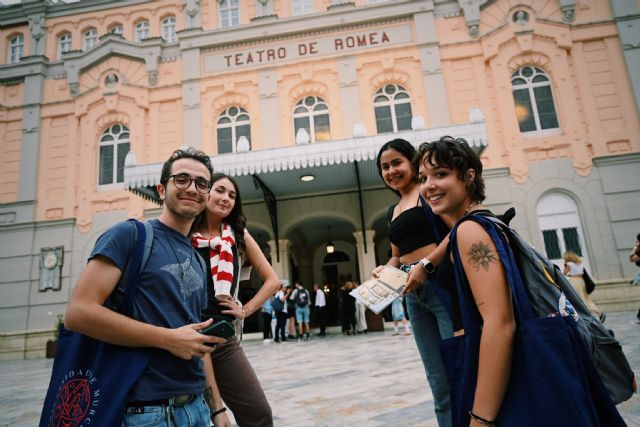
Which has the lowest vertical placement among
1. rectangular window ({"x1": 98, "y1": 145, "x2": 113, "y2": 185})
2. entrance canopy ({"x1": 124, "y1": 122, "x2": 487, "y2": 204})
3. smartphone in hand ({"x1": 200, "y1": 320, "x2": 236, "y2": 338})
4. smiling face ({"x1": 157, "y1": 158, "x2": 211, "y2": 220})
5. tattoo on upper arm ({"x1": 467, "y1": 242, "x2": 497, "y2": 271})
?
smartphone in hand ({"x1": 200, "y1": 320, "x2": 236, "y2": 338})

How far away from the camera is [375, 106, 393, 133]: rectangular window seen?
1464 cm

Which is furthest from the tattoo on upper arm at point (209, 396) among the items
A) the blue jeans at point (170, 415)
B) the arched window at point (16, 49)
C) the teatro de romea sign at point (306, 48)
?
the arched window at point (16, 49)

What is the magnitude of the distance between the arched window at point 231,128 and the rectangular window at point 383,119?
5.02 m

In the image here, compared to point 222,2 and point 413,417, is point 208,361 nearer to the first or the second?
point 413,417

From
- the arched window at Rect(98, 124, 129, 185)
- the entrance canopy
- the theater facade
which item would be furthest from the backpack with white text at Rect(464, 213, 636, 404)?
the arched window at Rect(98, 124, 129, 185)

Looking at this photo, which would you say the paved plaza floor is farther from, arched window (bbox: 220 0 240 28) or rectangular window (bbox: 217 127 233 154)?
arched window (bbox: 220 0 240 28)

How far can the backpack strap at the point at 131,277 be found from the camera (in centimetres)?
145

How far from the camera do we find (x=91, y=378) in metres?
1.33

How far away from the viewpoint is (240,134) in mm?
15242

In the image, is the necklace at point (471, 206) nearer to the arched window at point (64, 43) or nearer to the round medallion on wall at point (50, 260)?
the round medallion on wall at point (50, 260)

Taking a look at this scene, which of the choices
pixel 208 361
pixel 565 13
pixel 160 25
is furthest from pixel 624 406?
pixel 160 25

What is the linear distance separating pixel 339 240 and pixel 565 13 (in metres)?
13.6

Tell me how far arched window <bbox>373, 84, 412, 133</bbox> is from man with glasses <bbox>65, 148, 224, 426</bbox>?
13476 mm

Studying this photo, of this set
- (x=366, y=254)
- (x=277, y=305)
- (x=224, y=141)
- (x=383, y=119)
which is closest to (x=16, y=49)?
(x=224, y=141)
